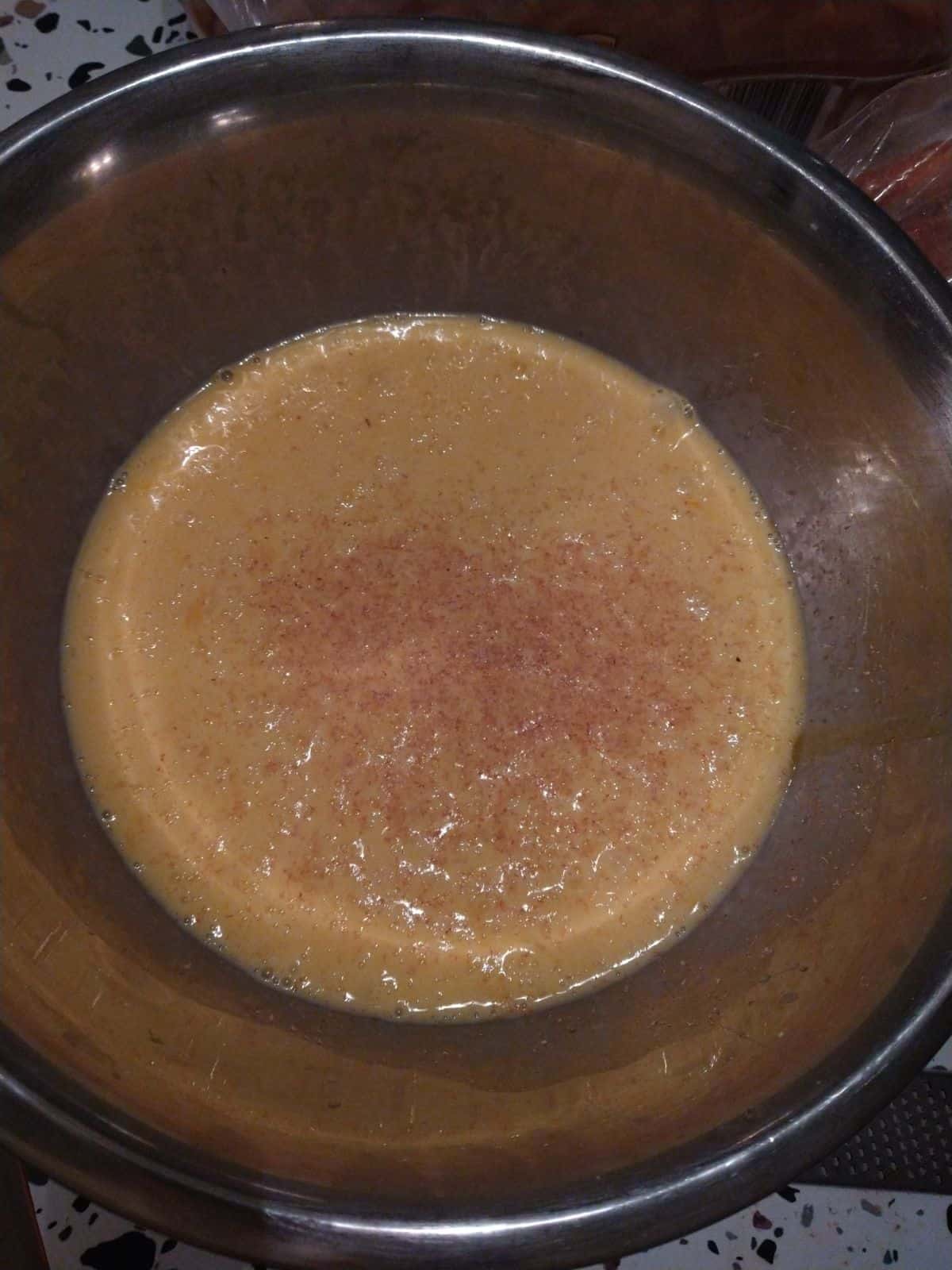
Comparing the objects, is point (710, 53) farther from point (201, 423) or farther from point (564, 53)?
point (201, 423)

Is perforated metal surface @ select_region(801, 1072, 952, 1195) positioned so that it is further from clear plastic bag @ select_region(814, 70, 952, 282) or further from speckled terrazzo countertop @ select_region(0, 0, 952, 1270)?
clear plastic bag @ select_region(814, 70, 952, 282)

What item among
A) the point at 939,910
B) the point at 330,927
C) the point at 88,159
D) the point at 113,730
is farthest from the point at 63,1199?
the point at 88,159

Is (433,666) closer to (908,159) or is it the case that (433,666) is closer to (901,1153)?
(901,1153)

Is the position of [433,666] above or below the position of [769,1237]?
above

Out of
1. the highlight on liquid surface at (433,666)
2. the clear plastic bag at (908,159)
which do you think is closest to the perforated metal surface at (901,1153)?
the highlight on liquid surface at (433,666)

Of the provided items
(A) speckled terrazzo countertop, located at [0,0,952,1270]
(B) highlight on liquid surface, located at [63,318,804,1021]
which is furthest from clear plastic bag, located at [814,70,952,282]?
(A) speckled terrazzo countertop, located at [0,0,952,1270]

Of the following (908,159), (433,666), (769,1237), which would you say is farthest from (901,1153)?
(908,159)
